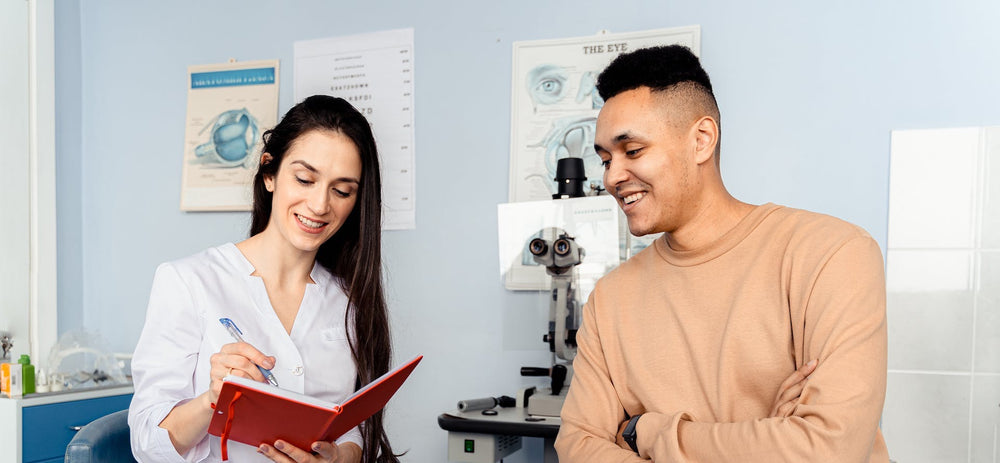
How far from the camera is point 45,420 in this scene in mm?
2623

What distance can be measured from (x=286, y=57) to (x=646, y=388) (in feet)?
7.12

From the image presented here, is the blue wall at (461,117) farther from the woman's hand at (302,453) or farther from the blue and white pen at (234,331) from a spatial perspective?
the blue and white pen at (234,331)

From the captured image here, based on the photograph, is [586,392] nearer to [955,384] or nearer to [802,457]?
[802,457]

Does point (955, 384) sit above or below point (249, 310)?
below

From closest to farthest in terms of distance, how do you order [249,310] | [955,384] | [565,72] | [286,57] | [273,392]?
[273,392] → [249,310] → [955,384] → [565,72] → [286,57]

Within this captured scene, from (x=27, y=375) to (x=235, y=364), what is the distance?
1.79 metres

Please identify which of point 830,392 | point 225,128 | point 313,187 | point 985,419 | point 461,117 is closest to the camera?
point 830,392

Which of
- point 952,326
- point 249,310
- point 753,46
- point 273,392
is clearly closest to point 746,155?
point 753,46

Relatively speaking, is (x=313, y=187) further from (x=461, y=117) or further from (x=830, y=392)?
(x=461, y=117)

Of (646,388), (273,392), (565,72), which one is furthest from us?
(565,72)

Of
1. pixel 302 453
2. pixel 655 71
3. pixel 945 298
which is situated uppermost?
pixel 655 71

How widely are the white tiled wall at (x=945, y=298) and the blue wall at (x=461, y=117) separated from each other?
3.1 inches

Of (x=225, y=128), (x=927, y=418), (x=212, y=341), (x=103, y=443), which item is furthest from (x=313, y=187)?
(x=927, y=418)

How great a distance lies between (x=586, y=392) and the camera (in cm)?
150
